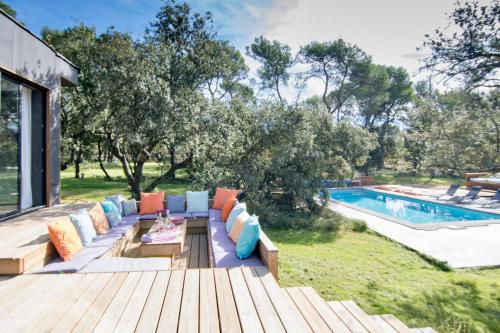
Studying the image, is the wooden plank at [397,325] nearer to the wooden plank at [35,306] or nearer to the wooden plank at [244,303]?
the wooden plank at [244,303]

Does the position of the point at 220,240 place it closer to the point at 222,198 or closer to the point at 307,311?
the point at 222,198

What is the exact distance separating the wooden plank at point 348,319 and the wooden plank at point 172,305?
4.54 ft

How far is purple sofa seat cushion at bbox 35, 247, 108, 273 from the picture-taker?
3.46m

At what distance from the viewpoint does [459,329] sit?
3174mm

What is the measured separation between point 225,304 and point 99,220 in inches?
136

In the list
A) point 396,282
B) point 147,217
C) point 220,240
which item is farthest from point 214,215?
point 396,282

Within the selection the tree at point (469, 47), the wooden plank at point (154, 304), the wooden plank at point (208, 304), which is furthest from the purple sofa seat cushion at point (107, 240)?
the tree at point (469, 47)

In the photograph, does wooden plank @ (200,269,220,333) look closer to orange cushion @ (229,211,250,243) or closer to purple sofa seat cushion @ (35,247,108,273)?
orange cushion @ (229,211,250,243)

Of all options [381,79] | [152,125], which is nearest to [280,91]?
[381,79]

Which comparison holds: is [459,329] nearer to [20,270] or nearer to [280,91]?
[20,270]

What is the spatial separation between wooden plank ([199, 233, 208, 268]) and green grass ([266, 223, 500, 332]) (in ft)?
4.15

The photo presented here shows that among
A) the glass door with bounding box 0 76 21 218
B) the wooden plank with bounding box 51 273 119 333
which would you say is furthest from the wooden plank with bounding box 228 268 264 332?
the glass door with bounding box 0 76 21 218

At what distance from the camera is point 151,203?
6570 mm

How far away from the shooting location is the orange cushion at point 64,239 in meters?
3.79
